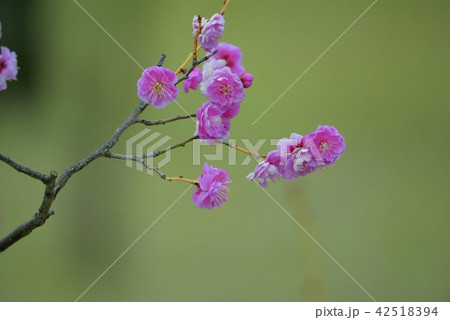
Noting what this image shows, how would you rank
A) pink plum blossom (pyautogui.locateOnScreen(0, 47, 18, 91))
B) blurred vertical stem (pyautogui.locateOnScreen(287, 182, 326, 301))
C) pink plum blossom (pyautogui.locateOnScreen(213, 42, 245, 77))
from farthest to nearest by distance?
blurred vertical stem (pyautogui.locateOnScreen(287, 182, 326, 301)) → pink plum blossom (pyautogui.locateOnScreen(213, 42, 245, 77)) → pink plum blossom (pyautogui.locateOnScreen(0, 47, 18, 91))

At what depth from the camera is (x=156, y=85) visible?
1.95ft

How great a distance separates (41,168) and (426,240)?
0.96 metres

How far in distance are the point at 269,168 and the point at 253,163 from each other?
773 millimetres

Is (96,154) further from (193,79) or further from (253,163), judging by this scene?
(253,163)

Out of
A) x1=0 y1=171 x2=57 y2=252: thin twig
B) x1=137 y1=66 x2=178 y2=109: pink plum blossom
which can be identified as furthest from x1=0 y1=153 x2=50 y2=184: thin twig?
x1=137 y1=66 x2=178 y2=109: pink plum blossom

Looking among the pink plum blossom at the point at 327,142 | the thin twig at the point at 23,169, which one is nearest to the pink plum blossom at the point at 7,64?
the thin twig at the point at 23,169

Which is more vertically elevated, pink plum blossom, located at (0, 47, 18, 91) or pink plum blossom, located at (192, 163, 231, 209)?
pink plum blossom, located at (0, 47, 18, 91)

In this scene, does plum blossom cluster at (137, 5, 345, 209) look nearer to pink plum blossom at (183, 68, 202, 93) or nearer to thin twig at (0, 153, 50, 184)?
pink plum blossom at (183, 68, 202, 93)

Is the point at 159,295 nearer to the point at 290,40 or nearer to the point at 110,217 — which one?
the point at 110,217

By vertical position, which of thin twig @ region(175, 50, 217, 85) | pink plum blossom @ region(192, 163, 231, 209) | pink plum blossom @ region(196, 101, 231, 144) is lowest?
pink plum blossom @ region(192, 163, 231, 209)

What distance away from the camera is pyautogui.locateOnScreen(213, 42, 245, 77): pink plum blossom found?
0.62 meters

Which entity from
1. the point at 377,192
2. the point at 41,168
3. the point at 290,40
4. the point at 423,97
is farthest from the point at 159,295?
the point at 423,97

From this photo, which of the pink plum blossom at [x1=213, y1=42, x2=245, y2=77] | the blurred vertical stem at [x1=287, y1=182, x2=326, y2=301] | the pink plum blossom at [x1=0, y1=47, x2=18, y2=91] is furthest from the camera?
the blurred vertical stem at [x1=287, y1=182, x2=326, y2=301]

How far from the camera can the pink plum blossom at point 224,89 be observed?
0.58m
